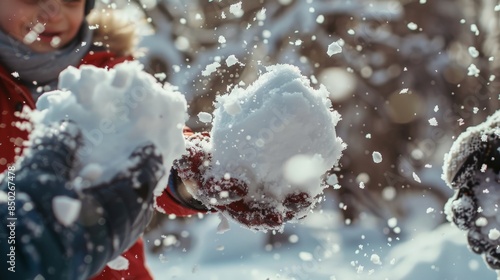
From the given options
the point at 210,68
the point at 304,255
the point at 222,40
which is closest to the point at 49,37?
the point at 210,68

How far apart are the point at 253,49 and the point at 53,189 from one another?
605 centimetres

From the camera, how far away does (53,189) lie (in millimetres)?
988

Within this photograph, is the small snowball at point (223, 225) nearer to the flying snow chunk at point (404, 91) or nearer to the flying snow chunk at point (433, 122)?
the flying snow chunk at point (433, 122)

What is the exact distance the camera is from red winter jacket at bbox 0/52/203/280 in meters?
2.18

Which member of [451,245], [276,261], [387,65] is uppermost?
[387,65]

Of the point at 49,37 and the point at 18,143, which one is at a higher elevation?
the point at 49,37

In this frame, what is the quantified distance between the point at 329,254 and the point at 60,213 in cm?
613

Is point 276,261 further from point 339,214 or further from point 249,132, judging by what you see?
point 249,132

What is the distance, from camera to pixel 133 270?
7.81ft

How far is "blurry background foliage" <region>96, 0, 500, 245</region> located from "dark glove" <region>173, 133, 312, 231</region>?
192 inches

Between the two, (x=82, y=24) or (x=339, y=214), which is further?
(x=339, y=214)

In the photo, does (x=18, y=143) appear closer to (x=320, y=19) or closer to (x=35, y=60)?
(x=35, y=60)

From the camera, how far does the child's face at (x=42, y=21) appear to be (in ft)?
7.47

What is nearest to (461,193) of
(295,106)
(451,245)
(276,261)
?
(295,106)
